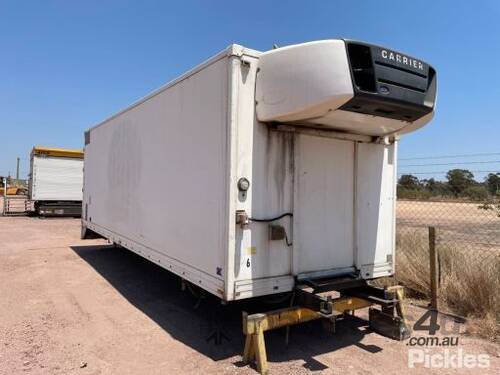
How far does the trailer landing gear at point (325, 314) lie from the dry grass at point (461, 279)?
94 cm

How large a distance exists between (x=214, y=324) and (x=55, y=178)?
57.7 feet

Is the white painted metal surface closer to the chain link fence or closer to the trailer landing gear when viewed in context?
the trailer landing gear

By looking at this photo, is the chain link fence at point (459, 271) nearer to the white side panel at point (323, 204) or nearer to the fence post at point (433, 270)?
the fence post at point (433, 270)

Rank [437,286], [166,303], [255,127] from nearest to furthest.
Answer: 1. [255,127]
2. [437,286]
3. [166,303]

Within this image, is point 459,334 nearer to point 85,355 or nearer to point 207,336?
point 207,336

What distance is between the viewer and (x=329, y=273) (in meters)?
4.53

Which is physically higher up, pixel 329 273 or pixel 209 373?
pixel 329 273

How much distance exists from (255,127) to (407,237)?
4.49 m

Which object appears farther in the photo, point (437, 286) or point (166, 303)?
point (166, 303)

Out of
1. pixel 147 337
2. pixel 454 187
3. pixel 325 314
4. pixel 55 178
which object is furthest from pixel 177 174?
pixel 55 178

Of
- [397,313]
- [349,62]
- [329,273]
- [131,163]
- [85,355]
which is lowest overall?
[85,355]

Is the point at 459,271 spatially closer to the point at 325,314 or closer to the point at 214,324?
the point at 325,314

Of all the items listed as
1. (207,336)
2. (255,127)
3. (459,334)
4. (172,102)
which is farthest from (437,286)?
(172,102)

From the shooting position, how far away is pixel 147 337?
466cm
